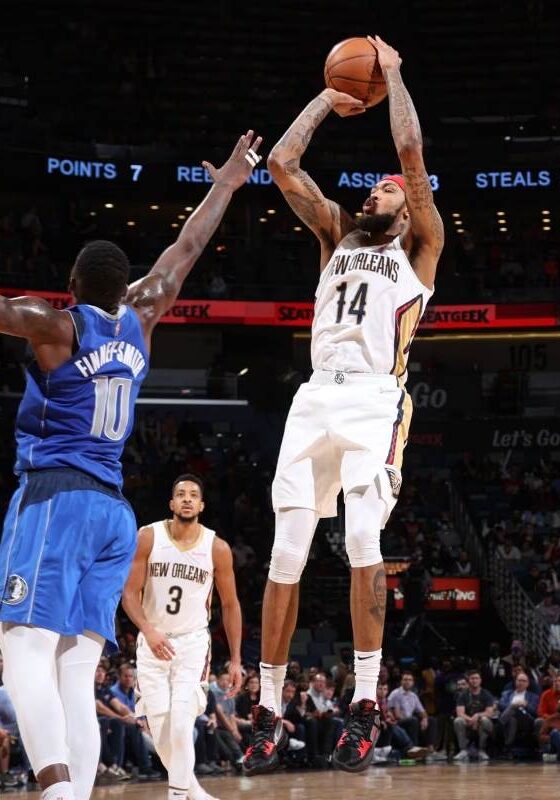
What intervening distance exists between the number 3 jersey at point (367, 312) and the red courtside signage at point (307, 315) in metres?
20.4

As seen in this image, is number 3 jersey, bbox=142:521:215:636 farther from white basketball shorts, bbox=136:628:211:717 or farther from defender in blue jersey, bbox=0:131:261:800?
defender in blue jersey, bbox=0:131:261:800

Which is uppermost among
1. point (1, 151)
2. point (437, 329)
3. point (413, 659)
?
point (1, 151)

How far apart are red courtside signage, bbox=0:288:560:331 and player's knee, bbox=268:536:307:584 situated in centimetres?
2063

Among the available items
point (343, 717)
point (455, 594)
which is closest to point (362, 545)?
point (343, 717)

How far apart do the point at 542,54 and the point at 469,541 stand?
12.1m

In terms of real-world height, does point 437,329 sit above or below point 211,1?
below

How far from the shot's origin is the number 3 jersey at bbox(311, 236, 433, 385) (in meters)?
6.11

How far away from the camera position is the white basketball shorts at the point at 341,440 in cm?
595

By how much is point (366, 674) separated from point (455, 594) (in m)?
16.8

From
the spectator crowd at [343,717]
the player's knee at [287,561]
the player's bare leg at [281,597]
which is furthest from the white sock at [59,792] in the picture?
the spectator crowd at [343,717]

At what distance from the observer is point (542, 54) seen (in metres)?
29.2

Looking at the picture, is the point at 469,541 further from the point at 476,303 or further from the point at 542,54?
the point at 542,54

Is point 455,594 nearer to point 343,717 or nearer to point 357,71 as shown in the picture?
point 343,717

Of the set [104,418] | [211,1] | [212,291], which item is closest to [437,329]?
[212,291]
